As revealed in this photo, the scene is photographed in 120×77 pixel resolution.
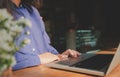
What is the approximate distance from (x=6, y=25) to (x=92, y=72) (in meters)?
0.50

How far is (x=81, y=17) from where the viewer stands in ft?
12.1

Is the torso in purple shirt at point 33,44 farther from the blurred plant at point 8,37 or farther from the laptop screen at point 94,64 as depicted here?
the blurred plant at point 8,37

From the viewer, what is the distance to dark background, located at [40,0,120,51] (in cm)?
341

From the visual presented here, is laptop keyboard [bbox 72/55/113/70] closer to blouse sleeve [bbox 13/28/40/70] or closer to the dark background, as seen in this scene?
blouse sleeve [bbox 13/28/40/70]

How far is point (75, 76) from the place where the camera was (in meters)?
0.90

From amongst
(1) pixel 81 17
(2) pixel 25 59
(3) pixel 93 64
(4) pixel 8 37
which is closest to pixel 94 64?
(3) pixel 93 64

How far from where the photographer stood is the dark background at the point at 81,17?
3414 mm

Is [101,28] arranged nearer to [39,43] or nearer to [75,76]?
[39,43]

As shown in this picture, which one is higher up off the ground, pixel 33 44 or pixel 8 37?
pixel 8 37

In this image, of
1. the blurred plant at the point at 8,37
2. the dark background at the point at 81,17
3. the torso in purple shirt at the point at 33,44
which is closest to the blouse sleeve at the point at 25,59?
the torso in purple shirt at the point at 33,44

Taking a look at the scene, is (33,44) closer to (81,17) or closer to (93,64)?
(93,64)

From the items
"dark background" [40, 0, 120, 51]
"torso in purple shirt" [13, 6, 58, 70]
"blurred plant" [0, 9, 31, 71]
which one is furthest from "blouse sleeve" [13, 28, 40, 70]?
"dark background" [40, 0, 120, 51]

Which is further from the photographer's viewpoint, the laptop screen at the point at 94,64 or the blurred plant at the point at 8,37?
the laptop screen at the point at 94,64

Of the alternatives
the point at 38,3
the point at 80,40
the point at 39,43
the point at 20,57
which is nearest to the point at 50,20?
the point at 80,40
